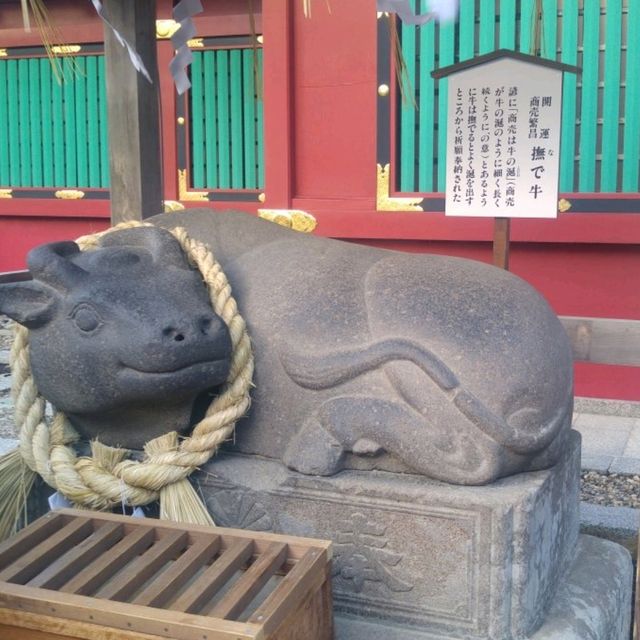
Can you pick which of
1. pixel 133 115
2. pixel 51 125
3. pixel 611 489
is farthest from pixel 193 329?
pixel 51 125

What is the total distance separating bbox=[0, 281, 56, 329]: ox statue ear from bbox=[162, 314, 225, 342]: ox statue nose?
0.25 metres

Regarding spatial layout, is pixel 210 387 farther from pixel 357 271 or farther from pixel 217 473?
pixel 357 271

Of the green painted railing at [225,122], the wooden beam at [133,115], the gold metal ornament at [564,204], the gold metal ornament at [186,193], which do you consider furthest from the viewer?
the gold metal ornament at [186,193]

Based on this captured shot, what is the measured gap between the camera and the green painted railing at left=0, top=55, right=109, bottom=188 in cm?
602

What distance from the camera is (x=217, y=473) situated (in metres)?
1.82

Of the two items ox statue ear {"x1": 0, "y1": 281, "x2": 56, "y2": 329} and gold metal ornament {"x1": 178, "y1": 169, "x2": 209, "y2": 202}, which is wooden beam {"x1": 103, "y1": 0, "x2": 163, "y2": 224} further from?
gold metal ornament {"x1": 178, "y1": 169, "x2": 209, "y2": 202}

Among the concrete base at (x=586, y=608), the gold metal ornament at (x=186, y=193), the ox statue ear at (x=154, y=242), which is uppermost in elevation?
the gold metal ornament at (x=186, y=193)

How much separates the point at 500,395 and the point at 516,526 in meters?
0.24

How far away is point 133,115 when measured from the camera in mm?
2883

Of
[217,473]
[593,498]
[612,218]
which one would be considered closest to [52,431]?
[217,473]

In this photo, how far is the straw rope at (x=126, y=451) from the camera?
1.76 metres

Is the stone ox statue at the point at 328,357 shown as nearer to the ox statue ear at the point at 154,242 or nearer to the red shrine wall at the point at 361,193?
the ox statue ear at the point at 154,242

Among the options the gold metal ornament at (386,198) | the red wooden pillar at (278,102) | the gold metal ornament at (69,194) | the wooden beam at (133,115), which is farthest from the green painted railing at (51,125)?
the wooden beam at (133,115)

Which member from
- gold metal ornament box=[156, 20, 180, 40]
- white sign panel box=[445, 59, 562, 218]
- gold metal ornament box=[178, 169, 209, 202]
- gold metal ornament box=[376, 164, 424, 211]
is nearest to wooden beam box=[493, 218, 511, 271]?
white sign panel box=[445, 59, 562, 218]
